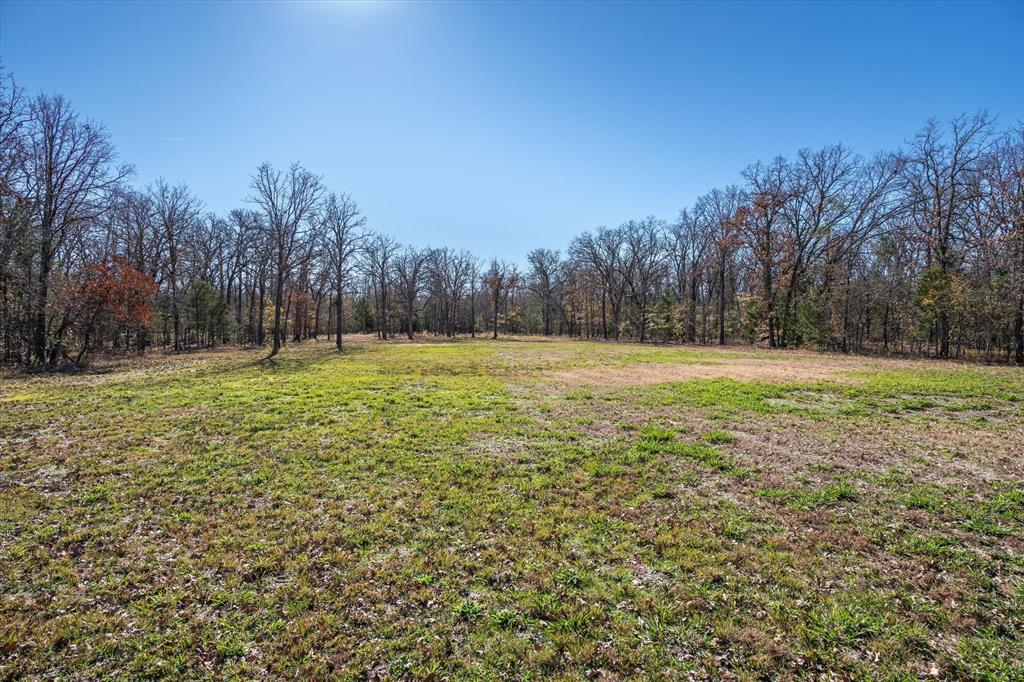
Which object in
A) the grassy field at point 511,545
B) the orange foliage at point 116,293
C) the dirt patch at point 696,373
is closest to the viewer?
the grassy field at point 511,545

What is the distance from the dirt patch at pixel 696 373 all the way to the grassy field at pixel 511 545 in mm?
5038

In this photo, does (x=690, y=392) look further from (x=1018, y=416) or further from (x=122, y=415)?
(x=122, y=415)

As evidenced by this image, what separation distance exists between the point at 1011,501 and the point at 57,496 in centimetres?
1236


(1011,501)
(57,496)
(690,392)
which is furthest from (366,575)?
(690,392)

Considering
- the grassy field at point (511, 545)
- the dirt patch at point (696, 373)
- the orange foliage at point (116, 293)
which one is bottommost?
the grassy field at point (511, 545)

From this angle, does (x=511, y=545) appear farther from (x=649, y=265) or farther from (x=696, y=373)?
(x=649, y=265)

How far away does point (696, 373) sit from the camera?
16.8 meters

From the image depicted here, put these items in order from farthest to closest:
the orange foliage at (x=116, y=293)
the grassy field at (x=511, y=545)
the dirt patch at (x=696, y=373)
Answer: the orange foliage at (x=116, y=293)
the dirt patch at (x=696, y=373)
the grassy field at (x=511, y=545)

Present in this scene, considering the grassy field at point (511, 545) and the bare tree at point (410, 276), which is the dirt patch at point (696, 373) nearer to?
the grassy field at point (511, 545)

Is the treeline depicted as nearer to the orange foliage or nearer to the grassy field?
the orange foliage

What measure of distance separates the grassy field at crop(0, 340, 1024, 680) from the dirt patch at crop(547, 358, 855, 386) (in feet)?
16.5

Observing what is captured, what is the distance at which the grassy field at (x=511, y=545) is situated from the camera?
10.1 feet

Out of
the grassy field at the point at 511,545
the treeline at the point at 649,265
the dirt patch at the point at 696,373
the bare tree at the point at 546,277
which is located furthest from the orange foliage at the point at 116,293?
the bare tree at the point at 546,277

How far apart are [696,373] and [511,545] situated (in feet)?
47.1
